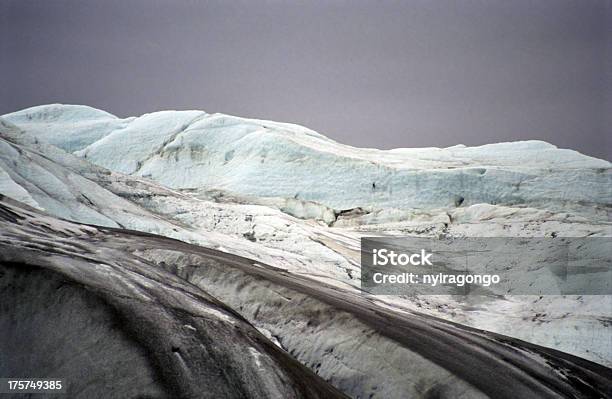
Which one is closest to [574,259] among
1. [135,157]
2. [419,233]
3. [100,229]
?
[419,233]

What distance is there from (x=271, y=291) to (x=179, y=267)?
147 centimetres

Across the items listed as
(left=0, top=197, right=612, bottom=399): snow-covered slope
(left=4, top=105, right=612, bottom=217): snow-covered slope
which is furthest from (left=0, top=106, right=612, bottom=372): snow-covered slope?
(left=0, top=197, right=612, bottom=399): snow-covered slope

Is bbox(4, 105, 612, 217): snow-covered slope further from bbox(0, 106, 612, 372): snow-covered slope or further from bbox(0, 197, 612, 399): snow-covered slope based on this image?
bbox(0, 197, 612, 399): snow-covered slope

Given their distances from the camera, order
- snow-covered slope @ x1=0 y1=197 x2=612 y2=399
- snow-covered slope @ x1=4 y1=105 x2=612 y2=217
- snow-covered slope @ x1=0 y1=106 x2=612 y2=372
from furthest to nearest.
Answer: snow-covered slope @ x1=4 y1=105 x2=612 y2=217
snow-covered slope @ x1=0 y1=106 x2=612 y2=372
snow-covered slope @ x1=0 y1=197 x2=612 y2=399

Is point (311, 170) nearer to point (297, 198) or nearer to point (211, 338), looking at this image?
point (297, 198)

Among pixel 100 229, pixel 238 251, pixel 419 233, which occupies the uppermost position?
pixel 100 229

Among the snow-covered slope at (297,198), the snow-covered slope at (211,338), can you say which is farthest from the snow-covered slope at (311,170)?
the snow-covered slope at (211,338)

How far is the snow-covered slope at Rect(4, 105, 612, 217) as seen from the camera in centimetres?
2867

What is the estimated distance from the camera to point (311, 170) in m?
29.7

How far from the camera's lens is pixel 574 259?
587 inches

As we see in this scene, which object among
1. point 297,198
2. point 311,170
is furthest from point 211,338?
point 311,170

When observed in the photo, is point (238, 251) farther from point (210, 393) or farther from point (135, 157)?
point (135, 157)

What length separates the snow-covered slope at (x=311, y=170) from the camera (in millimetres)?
28672

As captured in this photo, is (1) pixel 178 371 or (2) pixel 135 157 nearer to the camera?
(1) pixel 178 371
